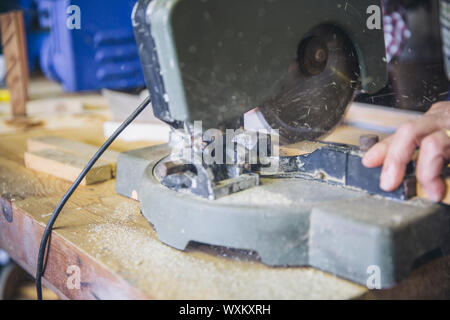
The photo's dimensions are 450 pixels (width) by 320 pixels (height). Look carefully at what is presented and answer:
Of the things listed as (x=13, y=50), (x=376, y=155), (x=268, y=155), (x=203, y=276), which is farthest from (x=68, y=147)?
(x=13, y=50)

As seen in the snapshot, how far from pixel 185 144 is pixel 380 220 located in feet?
Result: 1.15

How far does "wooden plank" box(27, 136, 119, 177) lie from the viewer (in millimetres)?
1296

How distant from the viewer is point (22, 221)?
3.16 feet

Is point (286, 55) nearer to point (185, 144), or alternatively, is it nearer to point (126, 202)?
point (185, 144)

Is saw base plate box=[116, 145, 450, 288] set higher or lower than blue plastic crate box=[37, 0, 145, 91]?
lower

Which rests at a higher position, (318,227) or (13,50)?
(13,50)

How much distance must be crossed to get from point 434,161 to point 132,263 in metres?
0.49

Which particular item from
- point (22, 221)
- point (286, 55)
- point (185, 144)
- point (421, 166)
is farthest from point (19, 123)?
point (421, 166)

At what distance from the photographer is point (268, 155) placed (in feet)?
2.94

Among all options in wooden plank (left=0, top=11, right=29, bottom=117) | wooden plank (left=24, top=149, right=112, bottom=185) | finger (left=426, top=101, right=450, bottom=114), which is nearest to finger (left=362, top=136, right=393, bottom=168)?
finger (left=426, top=101, right=450, bottom=114)

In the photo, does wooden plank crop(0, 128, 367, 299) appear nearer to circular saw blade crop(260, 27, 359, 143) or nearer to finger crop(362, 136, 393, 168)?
finger crop(362, 136, 393, 168)

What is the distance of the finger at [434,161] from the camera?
702 millimetres

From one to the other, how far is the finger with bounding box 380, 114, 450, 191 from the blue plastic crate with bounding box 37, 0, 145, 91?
197cm

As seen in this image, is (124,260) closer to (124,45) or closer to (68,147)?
(68,147)
